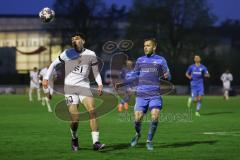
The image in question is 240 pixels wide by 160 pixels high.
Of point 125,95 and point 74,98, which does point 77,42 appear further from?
point 125,95

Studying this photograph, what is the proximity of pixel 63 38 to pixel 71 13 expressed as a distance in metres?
4.05

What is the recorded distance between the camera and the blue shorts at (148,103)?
48.0 feet

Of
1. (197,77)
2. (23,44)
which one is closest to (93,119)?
(197,77)

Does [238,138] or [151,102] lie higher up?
[151,102]

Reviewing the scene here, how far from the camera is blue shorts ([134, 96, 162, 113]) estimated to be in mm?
14625

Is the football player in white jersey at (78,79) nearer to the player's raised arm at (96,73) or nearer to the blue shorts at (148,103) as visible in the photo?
the player's raised arm at (96,73)

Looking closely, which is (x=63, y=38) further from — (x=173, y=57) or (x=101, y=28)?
(x=173, y=57)

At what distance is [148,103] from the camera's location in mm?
14812

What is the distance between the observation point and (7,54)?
103625 millimetres

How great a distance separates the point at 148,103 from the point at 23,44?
302 feet

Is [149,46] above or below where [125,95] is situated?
above

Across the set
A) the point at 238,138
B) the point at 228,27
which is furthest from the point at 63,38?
the point at 238,138

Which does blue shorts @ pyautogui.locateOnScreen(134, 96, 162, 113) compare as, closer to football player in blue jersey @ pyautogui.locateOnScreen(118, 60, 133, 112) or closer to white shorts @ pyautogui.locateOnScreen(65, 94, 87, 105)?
white shorts @ pyautogui.locateOnScreen(65, 94, 87, 105)

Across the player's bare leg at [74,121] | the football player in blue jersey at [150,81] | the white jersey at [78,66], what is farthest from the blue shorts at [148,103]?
the player's bare leg at [74,121]
